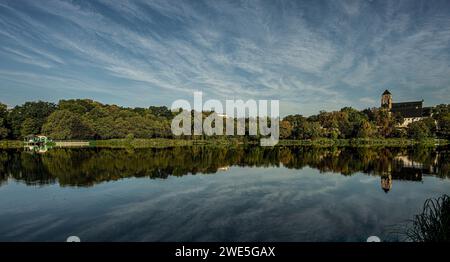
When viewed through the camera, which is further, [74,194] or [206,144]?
[206,144]

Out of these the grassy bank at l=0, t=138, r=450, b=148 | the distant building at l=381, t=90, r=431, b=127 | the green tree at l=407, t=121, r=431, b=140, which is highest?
the distant building at l=381, t=90, r=431, b=127

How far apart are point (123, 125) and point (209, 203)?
35221 millimetres

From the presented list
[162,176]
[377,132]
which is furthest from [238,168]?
[377,132]

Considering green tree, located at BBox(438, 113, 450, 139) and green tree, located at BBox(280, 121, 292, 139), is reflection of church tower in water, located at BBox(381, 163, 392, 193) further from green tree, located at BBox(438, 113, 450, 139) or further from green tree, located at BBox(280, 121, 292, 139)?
green tree, located at BBox(438, 113, 450, 139)

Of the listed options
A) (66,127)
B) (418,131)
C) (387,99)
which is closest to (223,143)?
(66,127)

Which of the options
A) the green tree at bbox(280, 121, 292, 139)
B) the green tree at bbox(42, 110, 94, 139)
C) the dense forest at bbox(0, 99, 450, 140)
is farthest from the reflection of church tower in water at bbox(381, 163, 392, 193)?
the green tree at bbox(42, 110, 94, 139)

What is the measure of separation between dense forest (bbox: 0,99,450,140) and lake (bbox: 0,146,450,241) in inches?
1042

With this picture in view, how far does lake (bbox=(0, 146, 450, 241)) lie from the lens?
700 cm

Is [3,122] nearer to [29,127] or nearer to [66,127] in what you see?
[29,127]

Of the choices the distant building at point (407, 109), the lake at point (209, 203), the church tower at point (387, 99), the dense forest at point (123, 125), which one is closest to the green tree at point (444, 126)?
the dense forest at point (123, 125)

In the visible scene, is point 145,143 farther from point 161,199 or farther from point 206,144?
point 161,199
